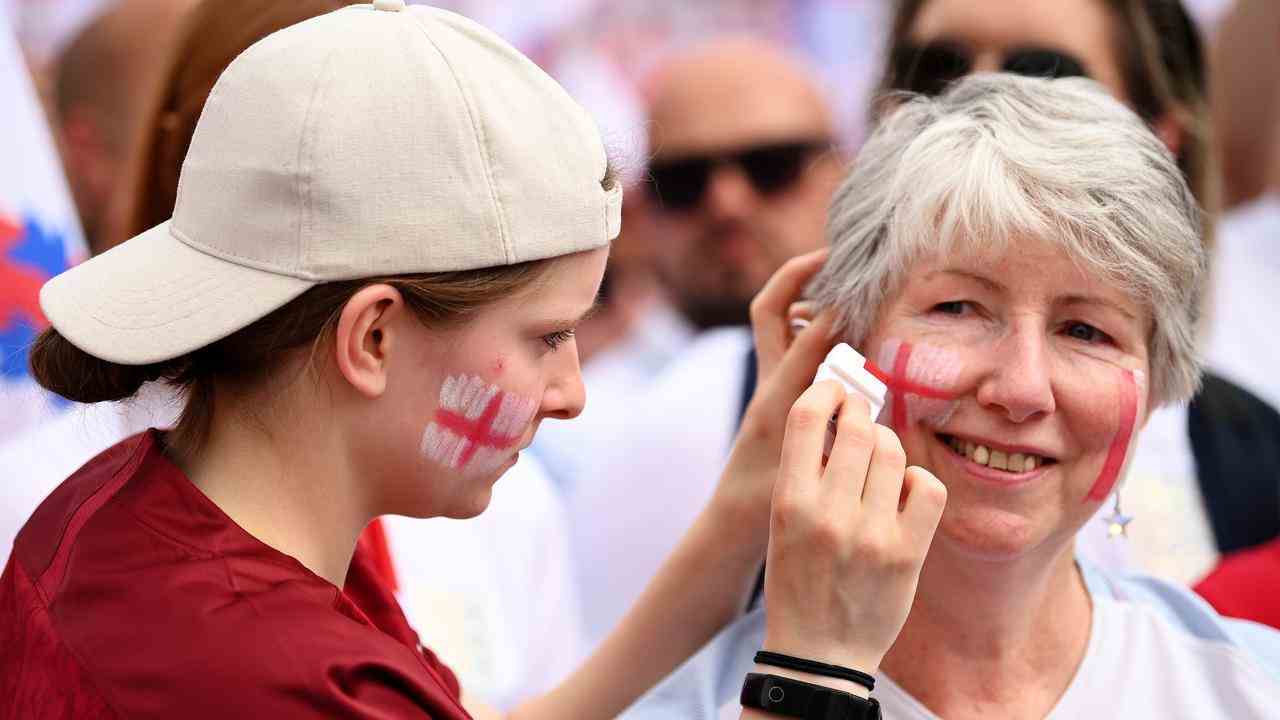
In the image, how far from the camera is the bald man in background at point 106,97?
11.3 feet

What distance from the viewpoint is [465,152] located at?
5.44 ft

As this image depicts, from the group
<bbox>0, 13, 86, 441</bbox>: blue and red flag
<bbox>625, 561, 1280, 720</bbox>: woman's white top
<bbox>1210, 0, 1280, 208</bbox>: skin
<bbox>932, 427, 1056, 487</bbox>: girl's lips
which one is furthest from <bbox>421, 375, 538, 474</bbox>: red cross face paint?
Answer: <bbox>1210, 0, 1280, 208</bbox>: skin

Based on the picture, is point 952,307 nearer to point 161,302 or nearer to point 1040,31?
point 161,302

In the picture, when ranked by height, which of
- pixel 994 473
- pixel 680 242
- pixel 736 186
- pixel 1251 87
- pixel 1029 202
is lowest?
pixel 680 242

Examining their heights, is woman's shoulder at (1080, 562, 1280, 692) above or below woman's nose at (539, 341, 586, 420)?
below

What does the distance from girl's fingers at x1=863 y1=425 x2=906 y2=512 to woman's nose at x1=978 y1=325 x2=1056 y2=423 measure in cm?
29

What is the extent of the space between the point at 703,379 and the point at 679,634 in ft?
3.82

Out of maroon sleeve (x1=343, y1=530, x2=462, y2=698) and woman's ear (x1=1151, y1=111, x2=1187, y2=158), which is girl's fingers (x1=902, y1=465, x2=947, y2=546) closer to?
maroon sleeve (x1=343, y1=530, x2=462, y2=698)

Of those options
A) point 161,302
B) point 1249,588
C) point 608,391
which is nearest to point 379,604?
point 161,302

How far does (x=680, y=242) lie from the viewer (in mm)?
4902

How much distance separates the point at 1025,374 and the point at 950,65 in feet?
4.45

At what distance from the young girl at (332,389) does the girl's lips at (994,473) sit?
0.98 feet

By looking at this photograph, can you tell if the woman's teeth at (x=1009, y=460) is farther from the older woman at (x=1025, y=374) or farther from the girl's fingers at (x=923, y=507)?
the girl's fingers at (x=923, y=507)

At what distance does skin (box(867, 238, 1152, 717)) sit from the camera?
209cm
